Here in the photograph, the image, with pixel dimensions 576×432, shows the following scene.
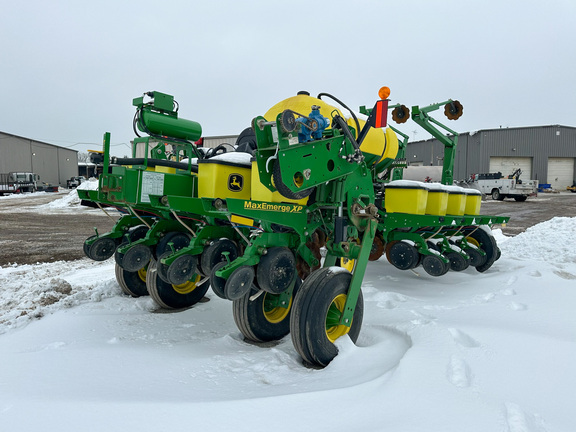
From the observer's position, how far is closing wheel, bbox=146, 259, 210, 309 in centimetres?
450

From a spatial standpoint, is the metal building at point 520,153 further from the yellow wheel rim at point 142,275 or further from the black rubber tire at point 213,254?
the black rubber tire at point 213,254

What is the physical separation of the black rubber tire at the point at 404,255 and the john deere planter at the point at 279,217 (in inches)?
0.6

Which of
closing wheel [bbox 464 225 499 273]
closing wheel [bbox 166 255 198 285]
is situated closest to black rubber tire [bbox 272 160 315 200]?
closing wheel [bbox 166 255 198 285]

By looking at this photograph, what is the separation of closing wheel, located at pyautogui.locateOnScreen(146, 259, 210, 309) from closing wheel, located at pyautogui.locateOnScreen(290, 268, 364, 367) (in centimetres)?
184

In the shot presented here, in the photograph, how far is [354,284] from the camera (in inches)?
123

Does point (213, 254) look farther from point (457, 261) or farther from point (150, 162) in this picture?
point (457, 261)

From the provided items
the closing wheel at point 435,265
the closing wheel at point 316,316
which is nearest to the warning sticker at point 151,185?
the closing wheel at point 316,316

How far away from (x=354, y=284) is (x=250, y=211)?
99cm

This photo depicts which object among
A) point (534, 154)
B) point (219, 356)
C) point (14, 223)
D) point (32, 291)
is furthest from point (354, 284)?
point (534, 154)

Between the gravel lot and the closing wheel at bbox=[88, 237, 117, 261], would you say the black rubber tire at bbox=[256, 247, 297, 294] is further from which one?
the gravel lot

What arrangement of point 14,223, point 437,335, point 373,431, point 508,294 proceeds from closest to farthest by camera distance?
1. point 373,431
2. point 437,335
3. point 508,294
4. point 14,223

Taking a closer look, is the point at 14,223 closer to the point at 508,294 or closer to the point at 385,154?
the point at 385,154

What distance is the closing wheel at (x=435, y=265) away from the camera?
200 inches

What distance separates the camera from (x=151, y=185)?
3.87 m
